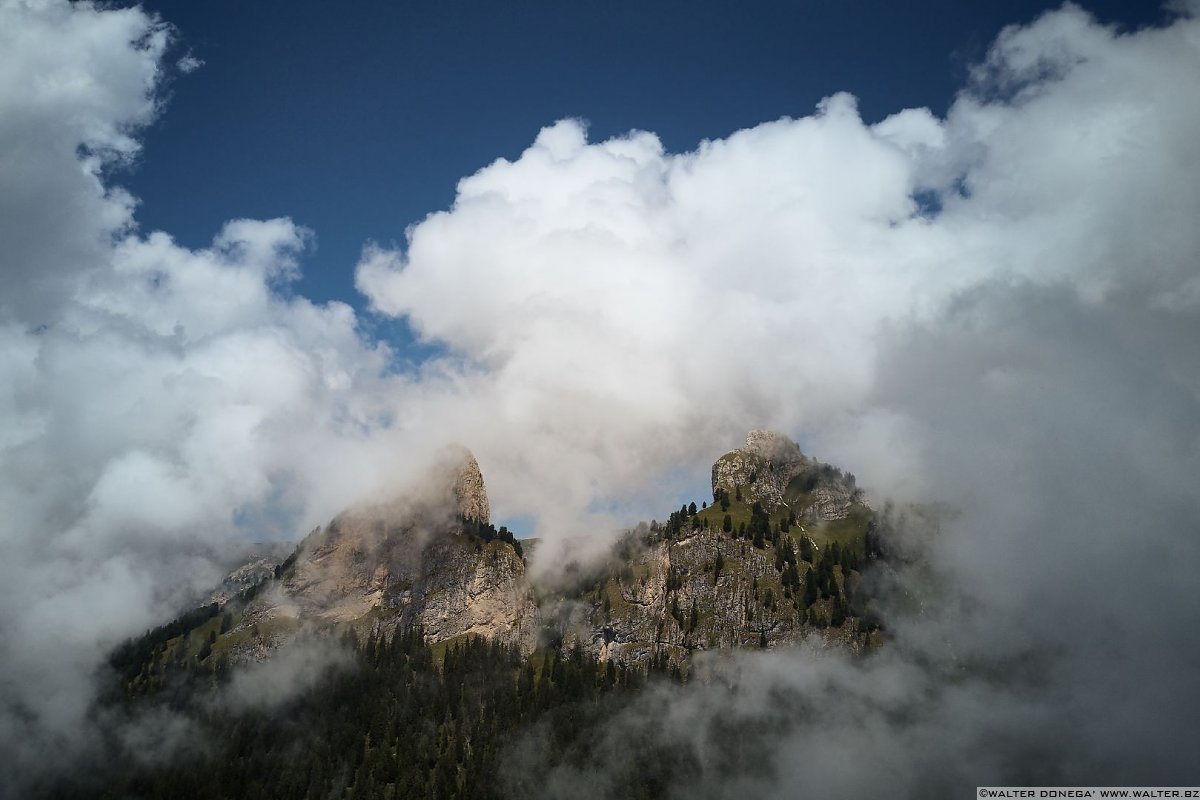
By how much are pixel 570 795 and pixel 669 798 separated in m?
29.2

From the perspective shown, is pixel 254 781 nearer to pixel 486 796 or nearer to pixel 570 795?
pixel 486 796

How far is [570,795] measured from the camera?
19888cm

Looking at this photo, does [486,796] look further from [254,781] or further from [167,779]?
[167,779]

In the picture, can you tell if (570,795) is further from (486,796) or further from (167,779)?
(167,779)

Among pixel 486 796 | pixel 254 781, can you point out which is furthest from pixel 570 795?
pixel 254 781

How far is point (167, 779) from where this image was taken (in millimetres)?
198500

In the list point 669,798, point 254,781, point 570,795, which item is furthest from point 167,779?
point 669,798

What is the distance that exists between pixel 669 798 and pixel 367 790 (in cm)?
8664

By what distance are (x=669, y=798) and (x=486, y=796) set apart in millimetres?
53736

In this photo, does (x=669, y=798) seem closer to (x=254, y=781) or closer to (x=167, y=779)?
(x=254, y=781)

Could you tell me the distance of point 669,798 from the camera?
199750 mm

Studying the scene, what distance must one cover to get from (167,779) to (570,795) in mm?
118228

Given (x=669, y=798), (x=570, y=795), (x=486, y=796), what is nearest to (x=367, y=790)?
(x=486, y=796)

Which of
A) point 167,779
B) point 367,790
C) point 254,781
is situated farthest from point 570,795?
point 167,779
